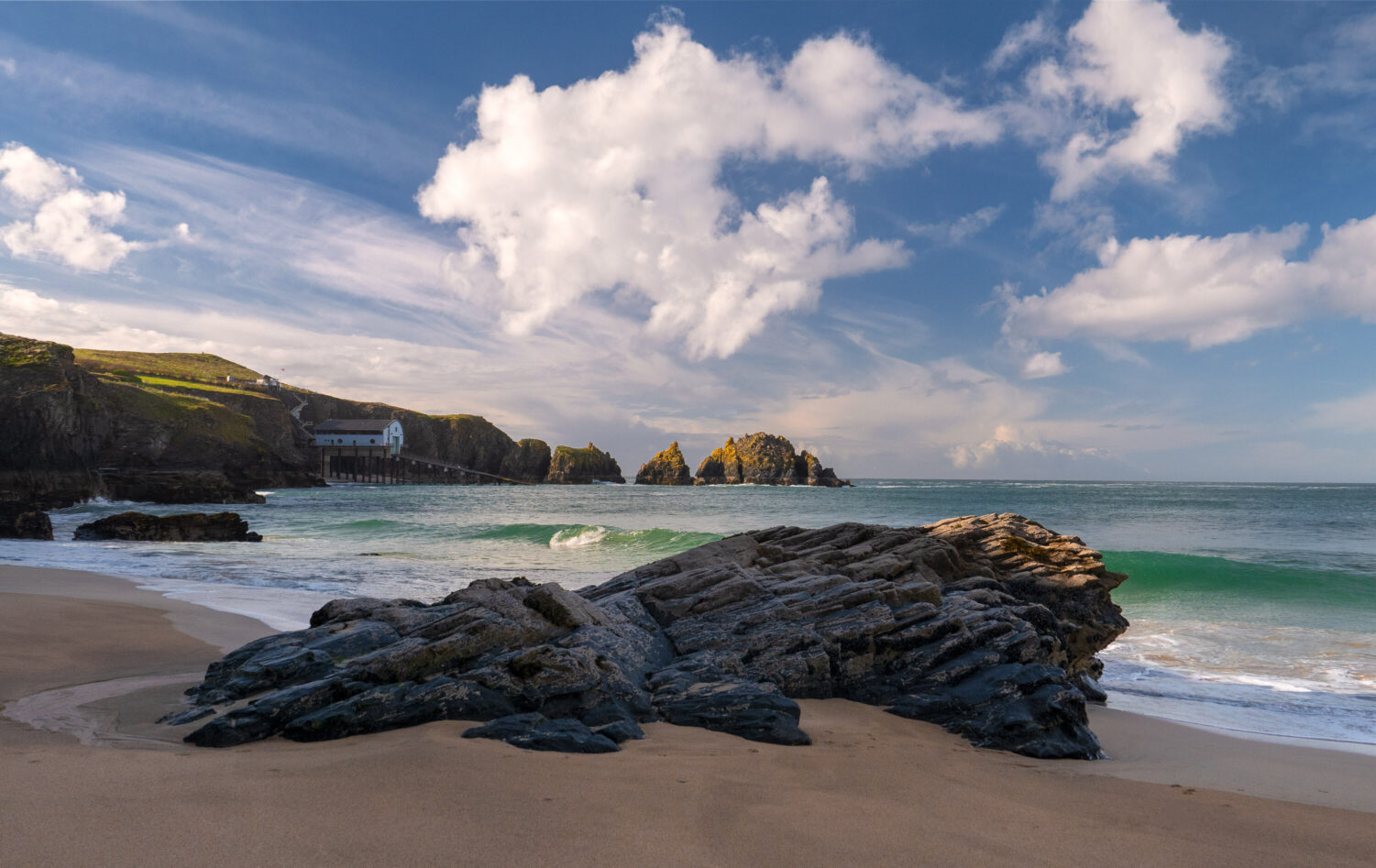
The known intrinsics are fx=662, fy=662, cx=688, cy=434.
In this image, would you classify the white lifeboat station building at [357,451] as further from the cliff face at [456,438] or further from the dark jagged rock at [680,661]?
the dark jagged rock at [680,661]

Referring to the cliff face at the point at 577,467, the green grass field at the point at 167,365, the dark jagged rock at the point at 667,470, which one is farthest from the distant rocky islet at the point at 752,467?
the green grass field at the point at 167,365

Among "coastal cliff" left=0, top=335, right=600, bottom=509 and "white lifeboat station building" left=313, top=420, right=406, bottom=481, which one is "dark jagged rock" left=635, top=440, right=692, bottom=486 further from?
"white lifeboat station building" left=313, top=420, right=406, bottom=481

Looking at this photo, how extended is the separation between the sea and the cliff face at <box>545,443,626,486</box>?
101 m

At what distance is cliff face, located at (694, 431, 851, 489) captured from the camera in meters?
140

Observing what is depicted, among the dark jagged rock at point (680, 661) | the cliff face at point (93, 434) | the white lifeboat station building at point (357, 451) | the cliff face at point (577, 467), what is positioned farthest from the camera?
the cliff face at point (577, 467)

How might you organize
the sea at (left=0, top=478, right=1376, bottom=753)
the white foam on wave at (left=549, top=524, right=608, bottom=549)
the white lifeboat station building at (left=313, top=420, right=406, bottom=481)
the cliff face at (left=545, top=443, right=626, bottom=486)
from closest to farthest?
1. the sea at (left=0, top=478, right=1376, bottom=753)
2. the white foam on wave at (left=549, top=524, right=608, bottom=549)
3. the white lifeboat station building at (left=313, top=420, right=406, bottom=481)
4. the cliff face at (left=545, top=443, right=626, bottom=486)

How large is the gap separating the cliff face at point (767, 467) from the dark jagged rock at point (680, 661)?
5086 inches

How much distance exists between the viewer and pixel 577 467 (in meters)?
156

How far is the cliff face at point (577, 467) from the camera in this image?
154 meters

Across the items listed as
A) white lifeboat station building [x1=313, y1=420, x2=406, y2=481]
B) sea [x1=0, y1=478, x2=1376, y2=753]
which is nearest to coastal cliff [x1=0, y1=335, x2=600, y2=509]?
white lifeboat station building [x1=313, y1=420, x2=406, y2=481]

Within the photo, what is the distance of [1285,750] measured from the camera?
7.80m

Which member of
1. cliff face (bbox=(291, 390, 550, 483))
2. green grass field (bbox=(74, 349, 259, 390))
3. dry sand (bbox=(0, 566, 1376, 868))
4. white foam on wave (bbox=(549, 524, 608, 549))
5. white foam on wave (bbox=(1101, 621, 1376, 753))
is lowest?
white foam on wave (bbox=(549, 524, 608, 549))

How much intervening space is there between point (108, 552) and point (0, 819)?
84.0 ft

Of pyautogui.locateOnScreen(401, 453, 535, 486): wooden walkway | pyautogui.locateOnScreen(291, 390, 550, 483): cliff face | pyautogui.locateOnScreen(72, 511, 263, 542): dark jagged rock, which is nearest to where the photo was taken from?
pyautogui.locateOnScreen(72, 511, 263, 542): dark jagged rock
